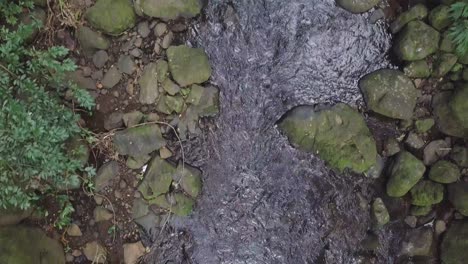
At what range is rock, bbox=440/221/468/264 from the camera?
3.85m

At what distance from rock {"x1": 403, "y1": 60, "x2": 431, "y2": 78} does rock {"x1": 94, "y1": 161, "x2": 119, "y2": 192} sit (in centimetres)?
231

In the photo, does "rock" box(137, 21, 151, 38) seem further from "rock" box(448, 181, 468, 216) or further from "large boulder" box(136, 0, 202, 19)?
"rock" box(448, 181, 468, 216)

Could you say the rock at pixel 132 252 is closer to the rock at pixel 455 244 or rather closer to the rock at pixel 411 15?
the rock at pixel 455 244

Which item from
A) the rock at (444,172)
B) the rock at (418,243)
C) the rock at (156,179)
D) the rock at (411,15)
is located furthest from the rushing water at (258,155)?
the rock at (444,172)

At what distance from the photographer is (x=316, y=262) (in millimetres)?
3828

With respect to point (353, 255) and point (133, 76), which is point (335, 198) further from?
point (133, 76)

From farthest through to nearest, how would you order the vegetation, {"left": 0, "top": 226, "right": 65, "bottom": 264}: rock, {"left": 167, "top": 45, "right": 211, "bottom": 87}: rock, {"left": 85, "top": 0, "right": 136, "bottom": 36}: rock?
{"left": 167, "top": 45, "right": 211, "bottom": 87}: rock → {"left": 85, "top": 0, "right": 136, "bottom": 36}: rock → {"left": 0, "top": 226, "right": 65, "bottom": 264}: rock → the vegetation

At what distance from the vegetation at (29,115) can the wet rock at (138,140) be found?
0.38m

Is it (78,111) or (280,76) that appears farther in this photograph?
(280,76)

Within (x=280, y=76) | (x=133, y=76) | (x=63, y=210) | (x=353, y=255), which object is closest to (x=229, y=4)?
(x=280, y=76)

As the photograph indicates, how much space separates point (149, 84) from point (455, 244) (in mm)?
2639

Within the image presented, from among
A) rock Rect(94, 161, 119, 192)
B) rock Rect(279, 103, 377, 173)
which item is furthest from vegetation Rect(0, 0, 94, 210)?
rock Rect(279, 103, 377, 173)

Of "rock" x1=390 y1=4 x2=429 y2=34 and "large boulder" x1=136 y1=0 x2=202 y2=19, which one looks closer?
"large boulder" x1=136 y1=0 x2=202 y2=19

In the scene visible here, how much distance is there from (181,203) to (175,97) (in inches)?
30.7
